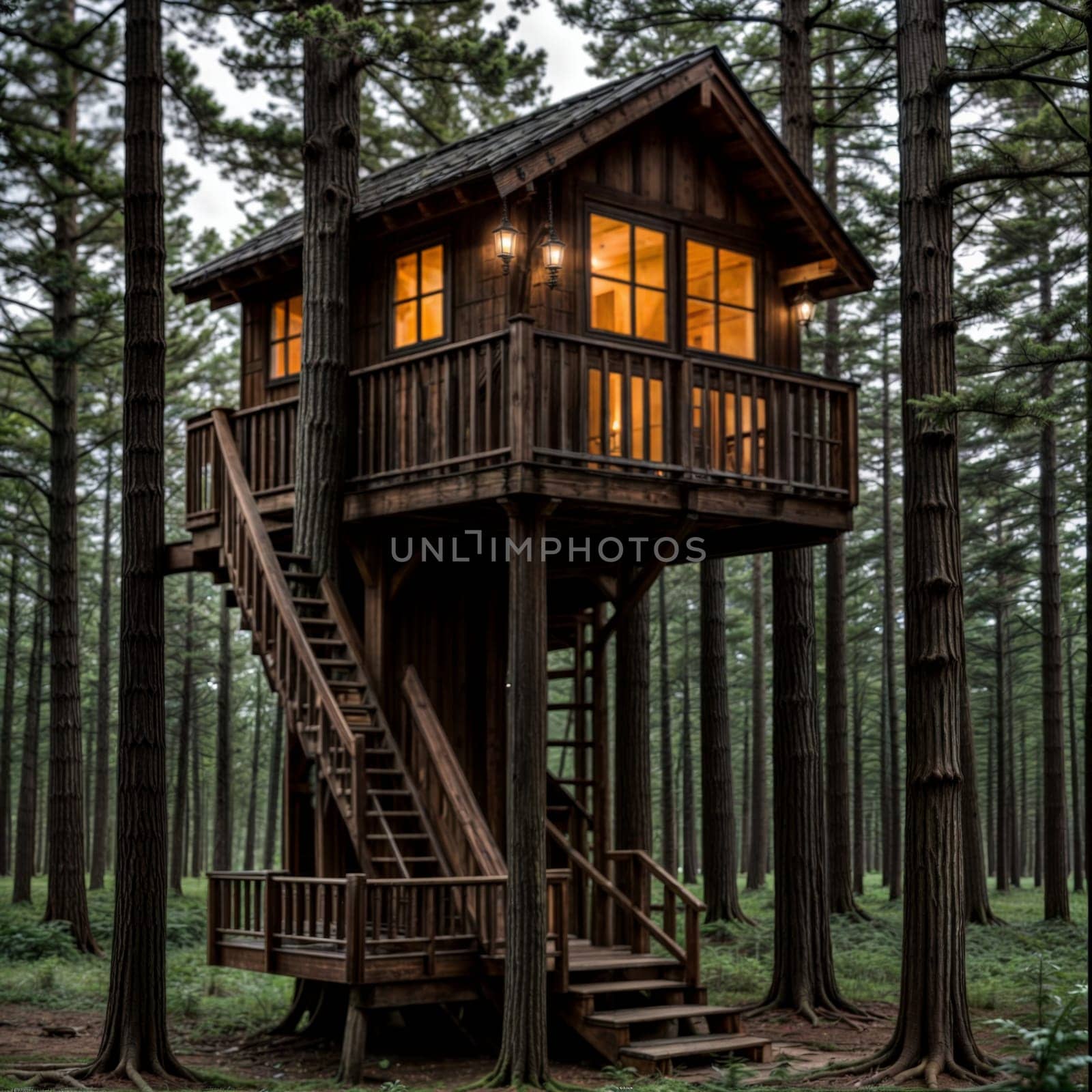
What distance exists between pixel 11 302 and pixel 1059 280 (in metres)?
19.5

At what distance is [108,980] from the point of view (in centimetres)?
1836

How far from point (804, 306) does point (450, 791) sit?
672 centimetres

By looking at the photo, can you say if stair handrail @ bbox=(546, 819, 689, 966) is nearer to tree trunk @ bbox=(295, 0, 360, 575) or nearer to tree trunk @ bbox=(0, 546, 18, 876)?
tree trunk @ bbox=(295, 0, 360, 575)

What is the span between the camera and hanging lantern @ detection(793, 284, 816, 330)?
1570 centimetres

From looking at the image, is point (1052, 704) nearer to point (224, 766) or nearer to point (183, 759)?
point (224, 766)

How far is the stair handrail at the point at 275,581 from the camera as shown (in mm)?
12688

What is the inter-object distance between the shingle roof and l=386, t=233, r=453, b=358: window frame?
560 mm

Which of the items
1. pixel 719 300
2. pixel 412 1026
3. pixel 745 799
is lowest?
pixel 745 799

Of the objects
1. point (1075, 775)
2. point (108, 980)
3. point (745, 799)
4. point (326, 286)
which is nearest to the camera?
point (326, 286)

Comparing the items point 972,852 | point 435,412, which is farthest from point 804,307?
point 972,852

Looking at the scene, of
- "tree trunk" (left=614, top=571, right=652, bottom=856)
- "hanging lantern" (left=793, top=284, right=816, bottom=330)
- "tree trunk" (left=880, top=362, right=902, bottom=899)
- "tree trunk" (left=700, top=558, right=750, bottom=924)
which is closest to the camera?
"hanging lantern" (left=793, top=284, right=816, bottom=330)

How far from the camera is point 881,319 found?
32406 mm

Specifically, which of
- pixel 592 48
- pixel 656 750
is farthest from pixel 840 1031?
pixel 656 750

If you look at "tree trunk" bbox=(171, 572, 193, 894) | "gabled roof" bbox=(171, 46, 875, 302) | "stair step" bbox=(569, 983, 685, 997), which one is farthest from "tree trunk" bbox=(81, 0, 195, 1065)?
"tree trunk" bbox=(171, 572, 193, 894)
